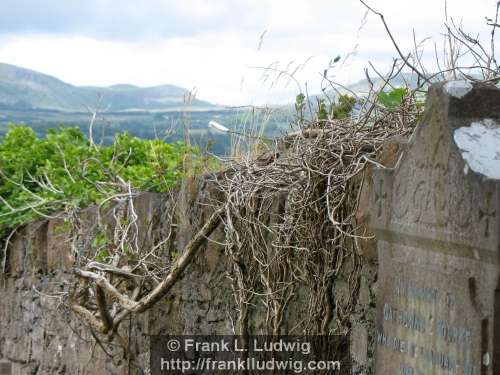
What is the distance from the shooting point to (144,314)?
6.78 metres

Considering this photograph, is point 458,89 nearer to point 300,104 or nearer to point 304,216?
point 304,216

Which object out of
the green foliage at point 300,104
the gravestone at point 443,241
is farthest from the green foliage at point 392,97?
the gravestone at point 443,241

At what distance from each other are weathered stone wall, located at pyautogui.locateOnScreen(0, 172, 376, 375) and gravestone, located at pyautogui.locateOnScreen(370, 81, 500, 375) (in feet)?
2.35

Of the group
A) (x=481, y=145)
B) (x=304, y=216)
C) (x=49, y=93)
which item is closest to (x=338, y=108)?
(x=304, y=216)

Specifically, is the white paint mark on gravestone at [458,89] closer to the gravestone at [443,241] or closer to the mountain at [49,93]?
the gravestone at [443,241]

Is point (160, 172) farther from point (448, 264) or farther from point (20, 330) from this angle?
point (448, 264)

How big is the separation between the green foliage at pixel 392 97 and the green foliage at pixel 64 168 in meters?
2.45

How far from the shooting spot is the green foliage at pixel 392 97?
499 centimetres

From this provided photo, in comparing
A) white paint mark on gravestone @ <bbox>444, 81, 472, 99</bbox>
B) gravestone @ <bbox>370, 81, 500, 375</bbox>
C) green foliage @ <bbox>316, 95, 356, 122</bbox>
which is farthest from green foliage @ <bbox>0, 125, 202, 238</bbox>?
white paint mark on gravestone @ <bbox>444, 81, 472, 99</bbox>

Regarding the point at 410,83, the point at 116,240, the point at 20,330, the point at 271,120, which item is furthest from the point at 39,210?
the point at 410,83

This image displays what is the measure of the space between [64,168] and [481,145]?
6.07 metres

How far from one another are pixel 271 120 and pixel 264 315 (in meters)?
1.12

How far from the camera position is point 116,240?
7098 mm

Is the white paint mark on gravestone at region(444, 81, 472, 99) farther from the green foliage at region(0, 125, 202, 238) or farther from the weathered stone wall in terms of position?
the green foliage at region(0, 125, 202, 238)
